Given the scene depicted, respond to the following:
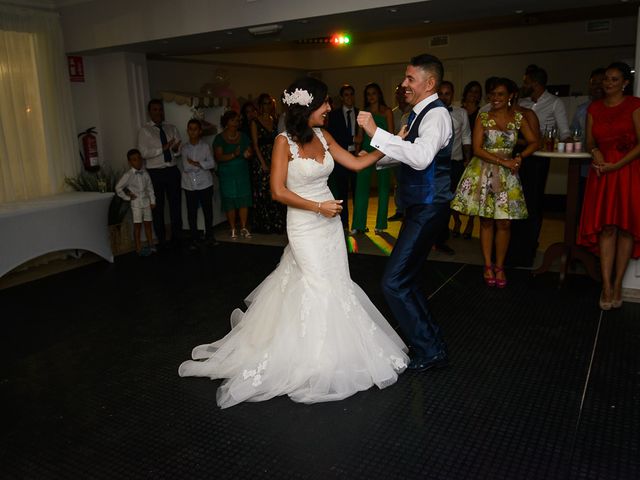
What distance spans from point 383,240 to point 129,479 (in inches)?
179

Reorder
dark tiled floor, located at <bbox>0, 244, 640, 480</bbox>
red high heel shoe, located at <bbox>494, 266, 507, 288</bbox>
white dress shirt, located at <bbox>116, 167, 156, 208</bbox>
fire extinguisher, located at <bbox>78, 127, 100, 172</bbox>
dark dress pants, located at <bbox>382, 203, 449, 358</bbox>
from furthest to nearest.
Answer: fire extinguisher, located at <bbox>78, 127, 100, 172</bbox> < white dress shirt, located at <bbox>116, 167, 156, 208</bbox> < red high heel shoe, located at <bbox>494, 266, 507, 288</bbox> < dark dress pants, located at <bbox>382, 203, 449, 358</bbox> < dark tiled floor, located at <bbox>0, 244, 640, 480</bbox>

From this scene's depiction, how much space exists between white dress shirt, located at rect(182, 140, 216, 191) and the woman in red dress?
13.1 ft

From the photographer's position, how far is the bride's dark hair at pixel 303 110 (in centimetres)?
300

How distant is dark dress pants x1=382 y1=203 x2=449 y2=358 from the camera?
10.2 feet

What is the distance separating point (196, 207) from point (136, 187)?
0.74m

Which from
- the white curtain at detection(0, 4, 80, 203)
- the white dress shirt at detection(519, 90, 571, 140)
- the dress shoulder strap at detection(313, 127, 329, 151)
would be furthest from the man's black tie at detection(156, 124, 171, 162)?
the white dress shirt at detection(519, 90, 571, 140)

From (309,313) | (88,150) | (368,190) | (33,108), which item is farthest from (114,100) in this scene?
(309,313)

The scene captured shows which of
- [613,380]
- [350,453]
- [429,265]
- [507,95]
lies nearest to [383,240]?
[429,265]

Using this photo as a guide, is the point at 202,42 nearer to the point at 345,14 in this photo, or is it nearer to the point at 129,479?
the point at 345,14

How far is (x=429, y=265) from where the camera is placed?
545 cm

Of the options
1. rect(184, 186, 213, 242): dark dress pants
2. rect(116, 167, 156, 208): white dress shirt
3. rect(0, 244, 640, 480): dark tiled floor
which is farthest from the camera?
rect(184, 186, 213, 242): dark dress pants

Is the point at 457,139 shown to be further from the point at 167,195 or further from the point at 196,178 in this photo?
the point at 167,195

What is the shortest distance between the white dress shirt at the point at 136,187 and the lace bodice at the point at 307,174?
3.54 metres

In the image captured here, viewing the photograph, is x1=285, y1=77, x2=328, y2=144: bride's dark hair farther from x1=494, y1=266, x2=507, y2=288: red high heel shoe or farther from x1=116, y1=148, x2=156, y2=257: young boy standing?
x1=116, y1=148, x2=156, y2=257: young boy standing
